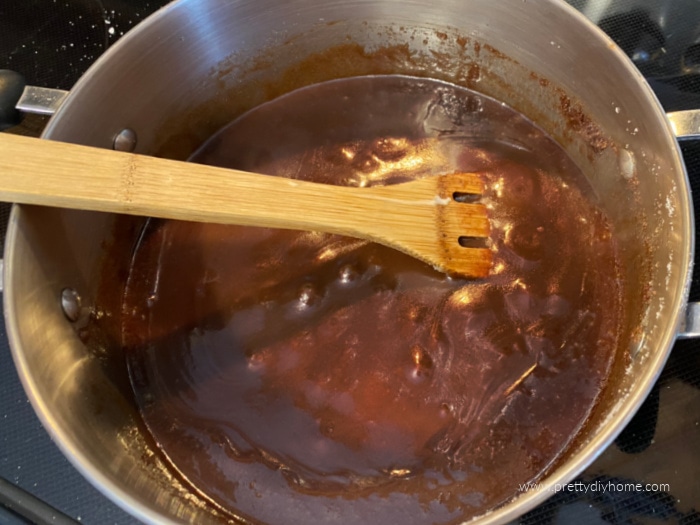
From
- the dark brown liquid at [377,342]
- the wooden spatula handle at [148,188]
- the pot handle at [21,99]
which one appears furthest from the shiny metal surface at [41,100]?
the dark brown liquid at [377,342]

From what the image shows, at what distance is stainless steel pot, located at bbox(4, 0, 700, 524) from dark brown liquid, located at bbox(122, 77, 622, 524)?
2.7 inches

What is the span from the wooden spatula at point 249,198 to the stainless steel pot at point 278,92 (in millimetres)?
122

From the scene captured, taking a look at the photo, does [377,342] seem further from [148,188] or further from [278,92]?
[278,92]

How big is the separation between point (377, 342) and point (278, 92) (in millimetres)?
723

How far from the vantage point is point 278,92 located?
1587 millimetres

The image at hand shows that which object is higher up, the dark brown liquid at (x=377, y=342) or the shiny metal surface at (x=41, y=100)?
the shiny metal surface at (x=41, y=100)

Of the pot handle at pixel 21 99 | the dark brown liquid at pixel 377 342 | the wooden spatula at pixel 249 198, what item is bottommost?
the dark brown liquid at pixel 377 342

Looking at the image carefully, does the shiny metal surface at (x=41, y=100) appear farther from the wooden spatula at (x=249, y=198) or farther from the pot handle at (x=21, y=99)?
the wooden spatula at (x=249, y=198)

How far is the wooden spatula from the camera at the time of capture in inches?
39.6

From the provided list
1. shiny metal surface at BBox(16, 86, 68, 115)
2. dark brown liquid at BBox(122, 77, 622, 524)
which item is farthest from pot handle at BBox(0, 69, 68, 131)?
dark brown liquid at BBox(122, 77, 622, 524)

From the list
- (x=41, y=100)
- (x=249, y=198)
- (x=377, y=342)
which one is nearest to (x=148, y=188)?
(x=249, y=198)

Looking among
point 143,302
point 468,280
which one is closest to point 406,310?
point 468,280

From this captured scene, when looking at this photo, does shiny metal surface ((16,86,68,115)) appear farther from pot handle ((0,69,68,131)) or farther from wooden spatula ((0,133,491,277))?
wooden spatula ((0,133,491,277))

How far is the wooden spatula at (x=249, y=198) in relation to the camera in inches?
39.6
